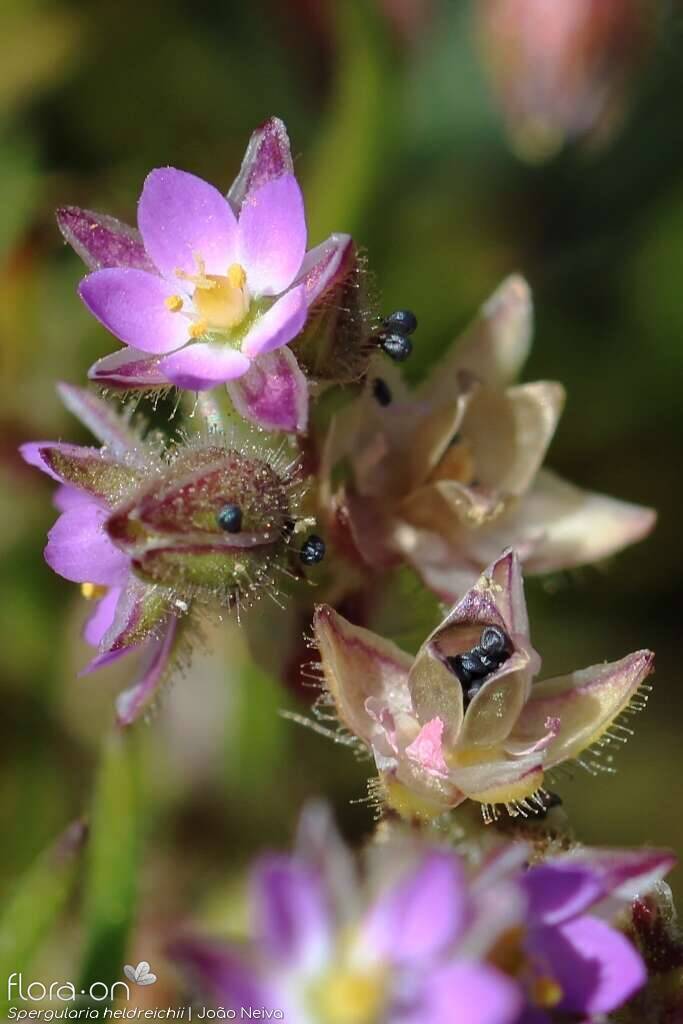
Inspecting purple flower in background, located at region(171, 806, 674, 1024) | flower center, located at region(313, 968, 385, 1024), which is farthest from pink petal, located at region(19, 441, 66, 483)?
flower center, located at region(313, 968, 385, 1024)

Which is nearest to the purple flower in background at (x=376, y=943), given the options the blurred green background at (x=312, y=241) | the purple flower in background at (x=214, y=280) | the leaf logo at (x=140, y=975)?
the purple flower in background at (x=214, y=280)

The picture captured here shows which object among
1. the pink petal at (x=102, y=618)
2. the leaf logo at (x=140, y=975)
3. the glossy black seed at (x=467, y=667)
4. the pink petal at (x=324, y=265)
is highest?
the pink petal at (x=324, y=265)

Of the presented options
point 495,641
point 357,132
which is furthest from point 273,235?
point 357,132

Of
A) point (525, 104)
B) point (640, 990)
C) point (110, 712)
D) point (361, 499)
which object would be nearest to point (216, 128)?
point (525, 104)

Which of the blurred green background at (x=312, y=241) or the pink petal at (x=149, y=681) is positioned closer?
the pink petal at (x=149, y=681)

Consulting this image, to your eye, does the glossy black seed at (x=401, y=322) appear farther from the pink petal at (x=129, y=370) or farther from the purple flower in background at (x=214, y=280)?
the pink petal at (x=129, y=370)

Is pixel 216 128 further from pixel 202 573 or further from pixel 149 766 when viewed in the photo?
pixel 202 573
